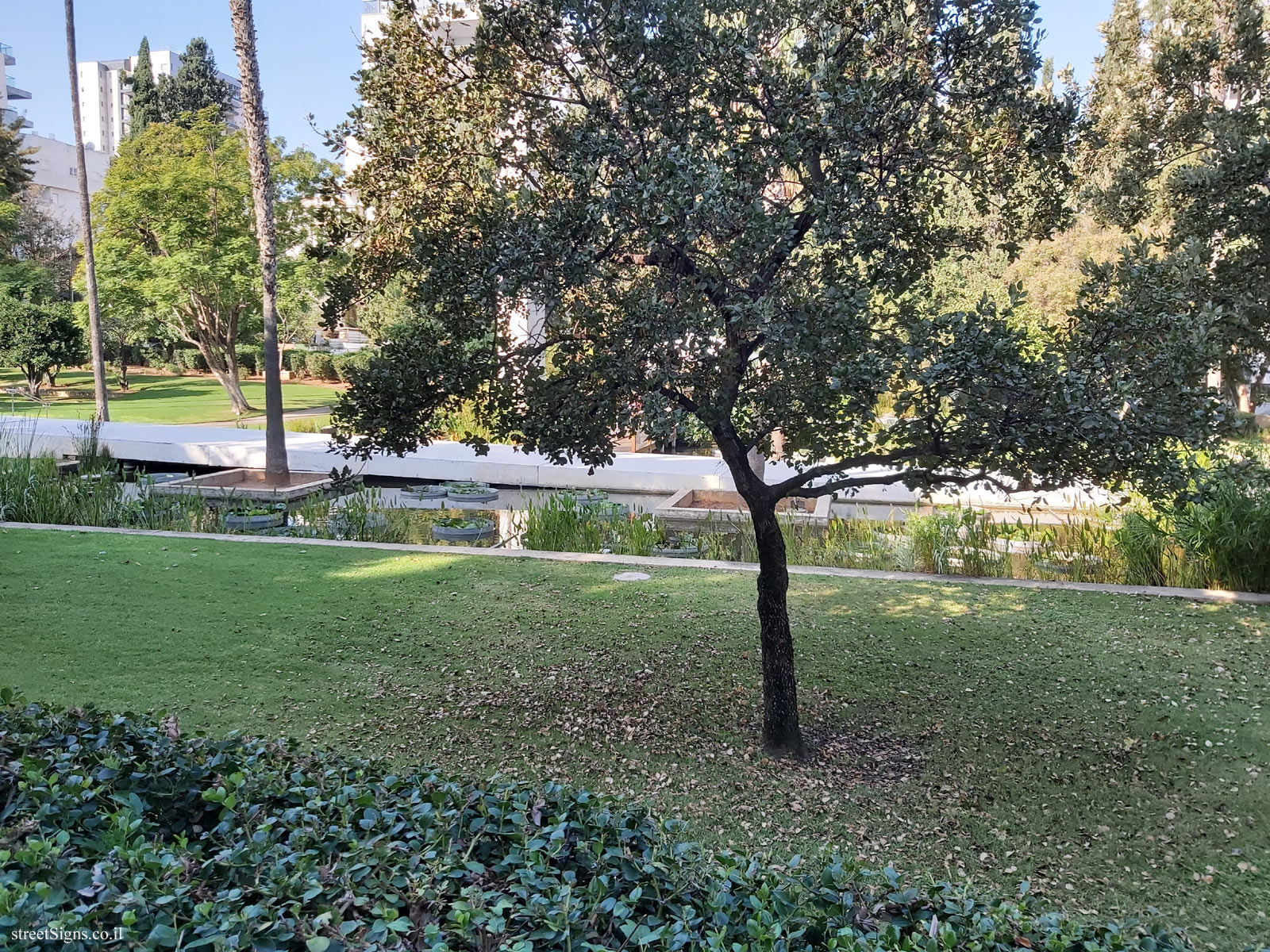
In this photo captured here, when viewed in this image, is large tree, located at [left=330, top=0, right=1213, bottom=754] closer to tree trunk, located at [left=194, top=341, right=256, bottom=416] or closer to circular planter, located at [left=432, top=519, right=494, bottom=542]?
circular planter, located at [left=432, top=519, right=494, bottom=542]

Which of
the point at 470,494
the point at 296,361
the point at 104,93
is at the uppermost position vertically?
the point at 104,93

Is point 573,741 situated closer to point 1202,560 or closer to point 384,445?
point 384,445

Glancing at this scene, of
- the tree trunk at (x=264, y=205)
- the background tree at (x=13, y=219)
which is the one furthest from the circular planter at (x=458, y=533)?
the background tree at (x=13, y=219)

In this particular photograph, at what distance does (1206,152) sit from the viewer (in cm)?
646

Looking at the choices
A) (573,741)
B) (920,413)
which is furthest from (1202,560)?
(573,741)

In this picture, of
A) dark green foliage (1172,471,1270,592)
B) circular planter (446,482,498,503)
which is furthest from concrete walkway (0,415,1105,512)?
dark green foliage (1172,471,1270,592)

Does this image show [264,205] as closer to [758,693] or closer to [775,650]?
[758,693]

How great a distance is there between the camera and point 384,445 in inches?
167

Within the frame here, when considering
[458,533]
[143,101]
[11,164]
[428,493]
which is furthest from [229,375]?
[143,101]

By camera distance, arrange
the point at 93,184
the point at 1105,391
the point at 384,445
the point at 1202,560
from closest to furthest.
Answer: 1. the point at 1105,391
2. the point at 384,445
3. the point at 1202,560
4. the point at 93,184

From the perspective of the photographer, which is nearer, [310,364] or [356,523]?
[356,523]

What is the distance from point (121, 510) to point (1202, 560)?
391 inches

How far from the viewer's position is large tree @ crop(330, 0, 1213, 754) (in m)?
3.46

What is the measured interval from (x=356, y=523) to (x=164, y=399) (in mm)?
19107
